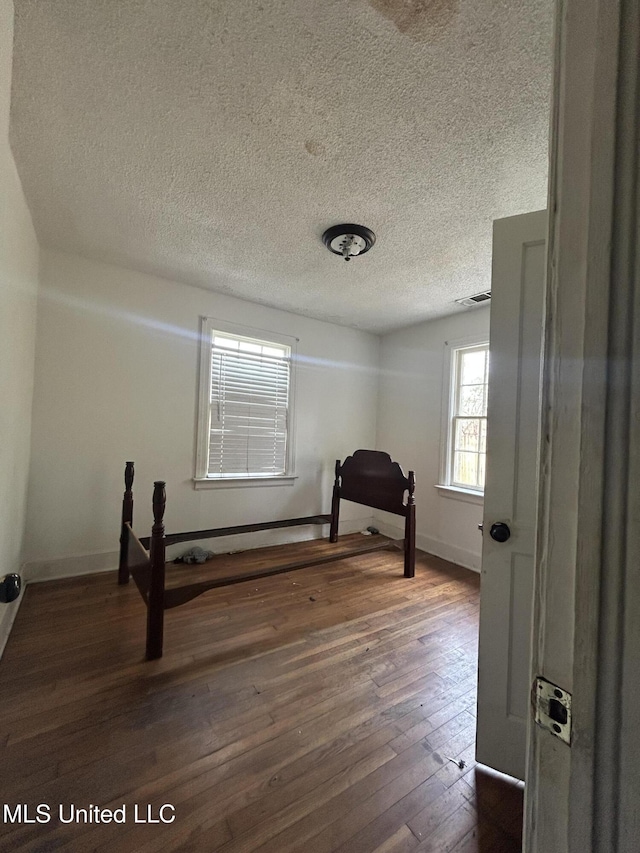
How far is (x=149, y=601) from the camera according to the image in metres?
1.75

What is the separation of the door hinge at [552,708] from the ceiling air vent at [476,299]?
3005 mm

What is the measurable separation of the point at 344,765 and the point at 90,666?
4.29 feet

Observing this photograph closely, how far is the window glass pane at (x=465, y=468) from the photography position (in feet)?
10.7

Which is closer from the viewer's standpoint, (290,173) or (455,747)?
(455,747)

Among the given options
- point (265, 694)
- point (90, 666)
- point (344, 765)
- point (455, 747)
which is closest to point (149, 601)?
point (90, 666)

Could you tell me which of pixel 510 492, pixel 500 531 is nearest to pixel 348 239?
pixel 510 492

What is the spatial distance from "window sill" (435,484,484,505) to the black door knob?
1967 mm

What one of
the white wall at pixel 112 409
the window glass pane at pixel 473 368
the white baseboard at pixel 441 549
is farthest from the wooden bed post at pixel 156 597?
the window glass pane at pixel 473 368

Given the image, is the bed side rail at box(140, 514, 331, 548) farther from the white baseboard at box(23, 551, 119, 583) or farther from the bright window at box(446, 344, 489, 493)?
the bright window at box(446, 344, 489, 493)

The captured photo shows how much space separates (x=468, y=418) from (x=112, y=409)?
10.6ft

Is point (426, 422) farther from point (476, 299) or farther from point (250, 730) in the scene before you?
point (250, 730)

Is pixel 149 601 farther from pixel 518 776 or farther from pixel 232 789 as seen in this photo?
pixel 518 776

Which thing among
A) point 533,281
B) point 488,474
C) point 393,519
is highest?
point 533,281

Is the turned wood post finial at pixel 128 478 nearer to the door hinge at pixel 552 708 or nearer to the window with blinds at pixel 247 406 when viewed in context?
the window with blinds at pixel 247 406
